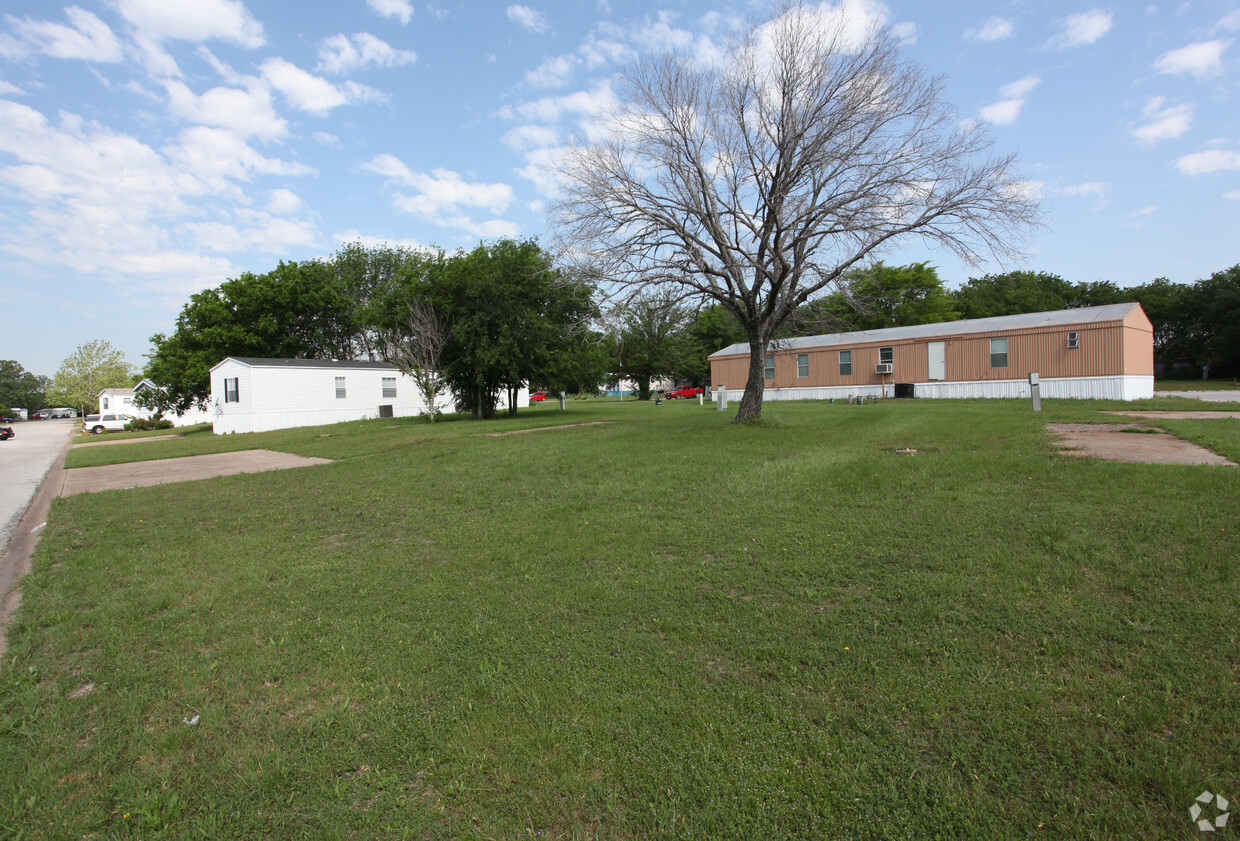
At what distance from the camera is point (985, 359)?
24.5 m

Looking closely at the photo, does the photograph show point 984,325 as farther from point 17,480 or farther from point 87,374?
point 87,374

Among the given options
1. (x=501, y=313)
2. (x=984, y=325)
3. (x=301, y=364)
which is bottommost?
(x=301, y=364)

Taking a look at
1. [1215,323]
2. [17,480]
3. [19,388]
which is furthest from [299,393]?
[19,388]

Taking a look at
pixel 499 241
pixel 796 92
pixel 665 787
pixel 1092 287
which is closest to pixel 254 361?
pixel 499 241

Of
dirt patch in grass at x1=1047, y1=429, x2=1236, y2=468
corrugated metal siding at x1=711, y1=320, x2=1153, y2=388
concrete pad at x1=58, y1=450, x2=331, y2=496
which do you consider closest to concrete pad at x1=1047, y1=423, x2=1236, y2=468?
dirt patch in grass at x1=1047, y1=429, x2=1236, y2=468

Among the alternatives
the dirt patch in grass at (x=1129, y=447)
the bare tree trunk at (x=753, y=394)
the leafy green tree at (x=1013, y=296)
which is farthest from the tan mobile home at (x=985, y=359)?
the leafy green tree at (x=1013, y=296)

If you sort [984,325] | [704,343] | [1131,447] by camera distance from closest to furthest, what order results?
[1131,447] < [984,325] < [704,343]

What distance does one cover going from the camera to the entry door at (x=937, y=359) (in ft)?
84.2

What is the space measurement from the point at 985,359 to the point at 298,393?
3007cm

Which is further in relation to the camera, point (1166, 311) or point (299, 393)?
point (1166, 311)

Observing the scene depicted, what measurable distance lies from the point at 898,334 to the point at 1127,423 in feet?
53.7

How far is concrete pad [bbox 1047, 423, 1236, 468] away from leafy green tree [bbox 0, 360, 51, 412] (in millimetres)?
116381

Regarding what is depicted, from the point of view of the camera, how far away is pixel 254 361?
27781 mm

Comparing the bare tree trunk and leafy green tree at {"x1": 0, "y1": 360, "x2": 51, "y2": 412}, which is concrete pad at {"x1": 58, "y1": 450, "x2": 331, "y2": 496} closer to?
the bare tree trunk
